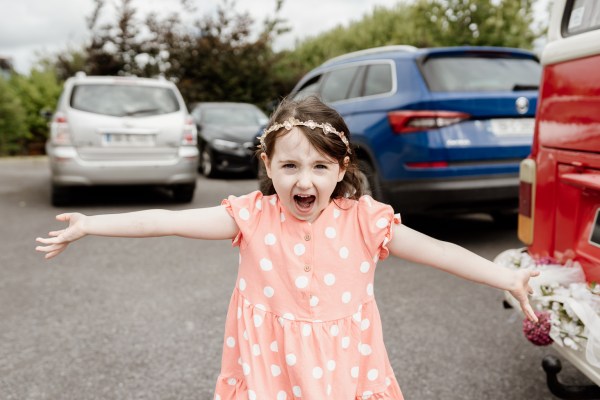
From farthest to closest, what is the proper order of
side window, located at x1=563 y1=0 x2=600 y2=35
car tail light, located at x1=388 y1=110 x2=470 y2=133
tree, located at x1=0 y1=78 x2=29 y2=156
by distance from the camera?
tree, located at x1=0 y1=78 x2=29 y2=156, car tail light, located at x1=388 y1=110 x2=470 y2=133, side window, located at x1=563 y1=0 x2=600 y2=35

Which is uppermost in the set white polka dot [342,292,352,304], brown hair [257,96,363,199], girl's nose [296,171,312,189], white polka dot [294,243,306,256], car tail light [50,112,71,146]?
brown hair [257,96,363,199]

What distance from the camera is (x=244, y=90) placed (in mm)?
20141

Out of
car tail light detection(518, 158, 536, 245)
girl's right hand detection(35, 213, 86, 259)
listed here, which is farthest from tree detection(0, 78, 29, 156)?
girl's right hand detection(35, 213, 86, 259)

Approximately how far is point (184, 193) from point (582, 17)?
20.6ft

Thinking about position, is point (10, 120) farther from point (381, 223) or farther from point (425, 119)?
point (381, 223)

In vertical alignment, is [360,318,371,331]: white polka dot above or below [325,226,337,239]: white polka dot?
below

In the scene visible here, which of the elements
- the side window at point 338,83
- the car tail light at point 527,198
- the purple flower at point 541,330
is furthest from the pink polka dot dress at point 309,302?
the side window at point 338,83

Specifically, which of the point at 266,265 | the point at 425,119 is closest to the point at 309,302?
the point at 266,265

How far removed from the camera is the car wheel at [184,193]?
27.1 feet

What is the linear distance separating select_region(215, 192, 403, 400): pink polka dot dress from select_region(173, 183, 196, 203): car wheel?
6.50 meters

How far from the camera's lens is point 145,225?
1.80 metres

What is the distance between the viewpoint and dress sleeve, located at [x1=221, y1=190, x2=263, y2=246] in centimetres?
184

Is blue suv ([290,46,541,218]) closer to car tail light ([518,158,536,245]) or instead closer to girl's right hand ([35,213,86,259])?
car tail light ([518,158,536,245])

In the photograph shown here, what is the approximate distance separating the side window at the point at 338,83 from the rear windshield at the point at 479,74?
1.10 m
